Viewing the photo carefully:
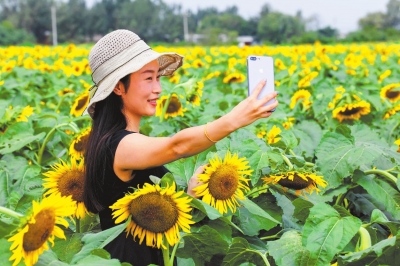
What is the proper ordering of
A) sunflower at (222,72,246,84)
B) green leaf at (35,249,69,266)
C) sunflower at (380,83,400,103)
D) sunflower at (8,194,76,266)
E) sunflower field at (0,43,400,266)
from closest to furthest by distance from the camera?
sunflower at (8,194,76,266)
green leaf at (35,249,69,266)
sunflower field at (0,43,400,266)
sunflower at (380,83,400,103)
sunflower at (222,72,246,84)

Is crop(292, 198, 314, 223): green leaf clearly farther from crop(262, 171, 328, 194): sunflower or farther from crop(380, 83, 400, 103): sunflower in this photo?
crop(380, 83, 400, 103): sunflower

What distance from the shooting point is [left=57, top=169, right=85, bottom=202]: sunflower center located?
211cm

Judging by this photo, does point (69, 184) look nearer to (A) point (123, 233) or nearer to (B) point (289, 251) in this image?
(A) point (123, 233)

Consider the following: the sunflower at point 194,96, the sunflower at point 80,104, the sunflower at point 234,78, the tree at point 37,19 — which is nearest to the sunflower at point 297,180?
the sunflower at point 194,96

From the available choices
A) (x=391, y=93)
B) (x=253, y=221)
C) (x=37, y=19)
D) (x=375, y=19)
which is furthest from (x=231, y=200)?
(x=375, y=19)

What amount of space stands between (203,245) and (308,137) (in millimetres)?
1359

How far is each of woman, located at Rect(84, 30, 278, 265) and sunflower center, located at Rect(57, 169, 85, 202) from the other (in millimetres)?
60

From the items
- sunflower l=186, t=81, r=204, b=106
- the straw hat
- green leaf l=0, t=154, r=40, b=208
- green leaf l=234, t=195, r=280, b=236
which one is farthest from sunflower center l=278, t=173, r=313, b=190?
sunflower l=186, t=81, r=204, b=106

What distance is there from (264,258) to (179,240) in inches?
9.4

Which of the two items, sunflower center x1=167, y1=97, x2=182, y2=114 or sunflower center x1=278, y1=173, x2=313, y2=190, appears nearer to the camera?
sunflower center x1=278, y1=173, x2=313, y2=190

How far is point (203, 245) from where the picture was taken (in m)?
1.87

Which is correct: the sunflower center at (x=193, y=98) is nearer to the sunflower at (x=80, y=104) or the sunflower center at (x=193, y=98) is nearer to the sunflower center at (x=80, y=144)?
the sunflower at (x=80, y=104)

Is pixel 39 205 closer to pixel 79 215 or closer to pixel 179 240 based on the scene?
pixel 179 240

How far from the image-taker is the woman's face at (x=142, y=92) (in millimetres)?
2062
